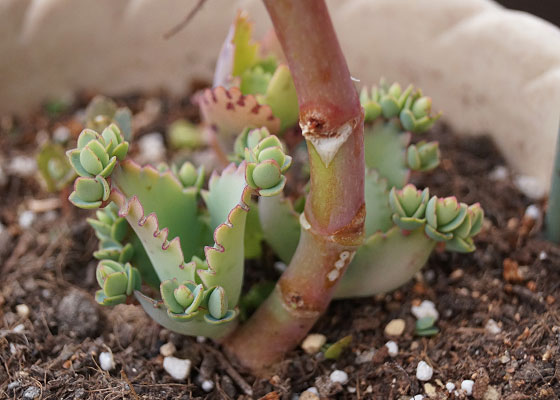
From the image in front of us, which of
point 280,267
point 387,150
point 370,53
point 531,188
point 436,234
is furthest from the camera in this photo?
point 370,53

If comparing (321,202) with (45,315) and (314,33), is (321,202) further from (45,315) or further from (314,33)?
(45,315)

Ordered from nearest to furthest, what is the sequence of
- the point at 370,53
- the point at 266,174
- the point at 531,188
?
the point at 266,174
the point at 531,188
the point at 370,53

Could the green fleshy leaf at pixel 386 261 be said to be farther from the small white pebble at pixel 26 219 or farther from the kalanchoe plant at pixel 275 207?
the small white pebble at pixel 26 219

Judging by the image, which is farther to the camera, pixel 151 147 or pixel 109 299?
pixel 151 147

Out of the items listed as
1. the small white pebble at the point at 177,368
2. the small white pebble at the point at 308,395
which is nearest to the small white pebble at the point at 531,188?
the small white pebble at the point at 308,395

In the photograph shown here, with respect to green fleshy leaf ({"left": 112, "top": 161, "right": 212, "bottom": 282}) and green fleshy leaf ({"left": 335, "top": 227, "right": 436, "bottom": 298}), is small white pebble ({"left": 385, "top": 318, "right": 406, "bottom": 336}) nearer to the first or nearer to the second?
green fleshy leaf ({"left": 335, "top": 227, "right": 436, "bottom": 298})

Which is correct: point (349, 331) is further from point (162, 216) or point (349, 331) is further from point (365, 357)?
point (162, 216)

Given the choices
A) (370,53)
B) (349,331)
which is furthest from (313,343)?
(370,53)
